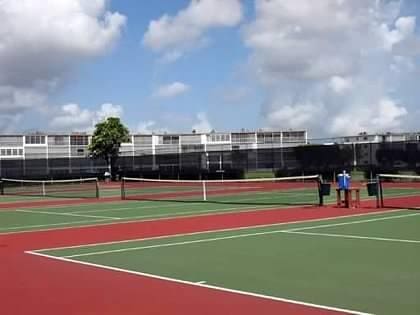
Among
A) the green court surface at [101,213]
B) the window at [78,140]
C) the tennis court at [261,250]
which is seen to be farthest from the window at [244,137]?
the tennis court at [261,250]

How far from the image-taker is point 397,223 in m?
15.6

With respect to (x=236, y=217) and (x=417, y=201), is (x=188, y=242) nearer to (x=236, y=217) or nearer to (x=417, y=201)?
(x=236, y=217)

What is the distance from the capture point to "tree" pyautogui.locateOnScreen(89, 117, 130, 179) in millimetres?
59094

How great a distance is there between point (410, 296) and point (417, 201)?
1683cm

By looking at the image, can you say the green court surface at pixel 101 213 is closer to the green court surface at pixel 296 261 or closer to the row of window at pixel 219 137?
the green court surface at pixel 296 261

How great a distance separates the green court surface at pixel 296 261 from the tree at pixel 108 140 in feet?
147

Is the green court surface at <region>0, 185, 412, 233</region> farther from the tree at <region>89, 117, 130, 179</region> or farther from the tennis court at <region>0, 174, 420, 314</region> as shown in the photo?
the tree at <region>89, 117, 130, 179</region>

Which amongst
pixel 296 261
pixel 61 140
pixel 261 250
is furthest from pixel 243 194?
pixel 61 140

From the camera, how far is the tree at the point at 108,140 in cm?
5909

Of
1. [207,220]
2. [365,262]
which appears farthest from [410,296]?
[207,220]

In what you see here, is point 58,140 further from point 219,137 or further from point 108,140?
point 108,140

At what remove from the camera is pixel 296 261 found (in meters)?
10.1

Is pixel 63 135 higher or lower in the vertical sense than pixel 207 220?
higher

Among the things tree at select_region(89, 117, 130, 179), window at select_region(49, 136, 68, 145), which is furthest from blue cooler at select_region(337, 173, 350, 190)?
window at select_region(49, 136, 68, 145)
